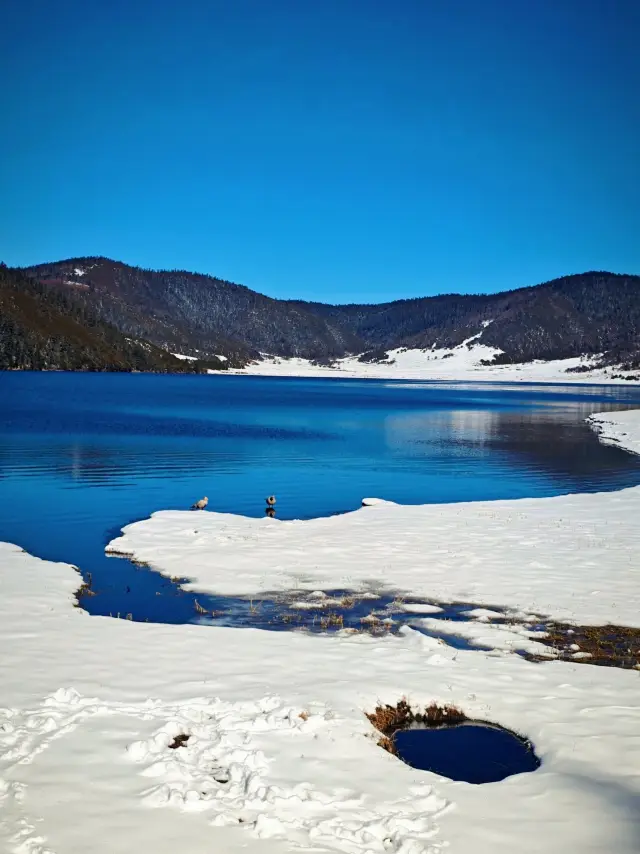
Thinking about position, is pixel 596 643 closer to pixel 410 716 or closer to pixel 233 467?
pixel 410 716

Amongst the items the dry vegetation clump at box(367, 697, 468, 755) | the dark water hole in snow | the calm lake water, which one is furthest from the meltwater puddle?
the dark water hole in snow

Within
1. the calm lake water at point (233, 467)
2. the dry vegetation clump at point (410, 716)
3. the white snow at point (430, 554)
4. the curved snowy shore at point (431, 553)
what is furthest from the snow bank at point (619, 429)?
the dry vegetation clump at point (410, 716)

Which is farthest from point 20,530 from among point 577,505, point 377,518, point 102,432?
point 102,432

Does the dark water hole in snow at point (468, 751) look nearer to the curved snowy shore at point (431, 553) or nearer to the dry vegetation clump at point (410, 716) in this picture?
the dry vegetation clump at point (410, 716)

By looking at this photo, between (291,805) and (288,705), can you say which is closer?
(291,805)

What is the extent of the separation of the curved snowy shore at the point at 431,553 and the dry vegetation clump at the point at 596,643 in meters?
0.56

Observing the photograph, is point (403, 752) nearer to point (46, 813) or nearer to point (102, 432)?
point (46, 813)

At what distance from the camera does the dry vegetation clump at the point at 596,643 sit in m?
Result: 11.7

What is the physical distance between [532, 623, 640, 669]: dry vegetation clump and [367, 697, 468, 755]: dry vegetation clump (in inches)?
108

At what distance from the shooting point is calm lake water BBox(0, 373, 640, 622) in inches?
885

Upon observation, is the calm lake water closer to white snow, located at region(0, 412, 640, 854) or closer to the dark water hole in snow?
white snow, located at region(0, 412, 640, 854)

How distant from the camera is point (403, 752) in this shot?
8.86 metres

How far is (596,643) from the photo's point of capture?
41.1ft

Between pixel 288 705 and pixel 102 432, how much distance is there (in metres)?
45.3
